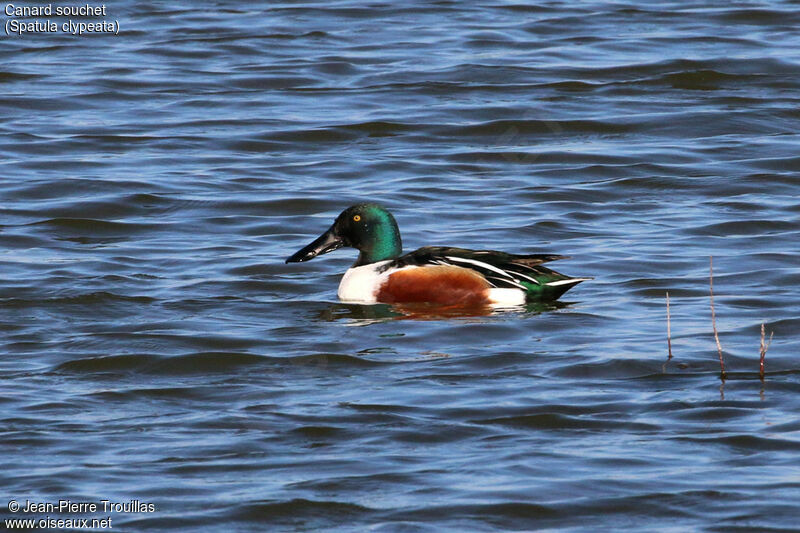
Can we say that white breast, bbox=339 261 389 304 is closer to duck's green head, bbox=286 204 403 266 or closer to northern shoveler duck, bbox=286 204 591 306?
northern shoveler duck, bbox=286 204 591 306

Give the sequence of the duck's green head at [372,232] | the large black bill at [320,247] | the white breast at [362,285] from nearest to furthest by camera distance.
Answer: the white breast at [362,285] → the duck's green head at [372,232] → the large black bill at [320,247]

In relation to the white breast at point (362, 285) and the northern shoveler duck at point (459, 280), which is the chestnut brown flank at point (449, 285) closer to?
the northern shoveler duck at point (459, 280)

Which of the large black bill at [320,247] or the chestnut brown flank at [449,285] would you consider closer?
the chestnut brown flank at [449,285]

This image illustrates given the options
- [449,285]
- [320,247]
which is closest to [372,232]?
[320,247]

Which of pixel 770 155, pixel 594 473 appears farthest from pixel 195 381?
pixel 770 155

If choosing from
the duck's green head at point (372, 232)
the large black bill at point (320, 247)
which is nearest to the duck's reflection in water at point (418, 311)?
the duck's green head at point (372, 232)

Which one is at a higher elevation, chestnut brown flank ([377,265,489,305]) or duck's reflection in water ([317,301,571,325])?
chestnut brown flank ([377,265,489,305])

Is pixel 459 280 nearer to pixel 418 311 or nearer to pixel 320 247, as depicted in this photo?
pixel 418 311

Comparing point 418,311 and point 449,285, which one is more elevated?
point 449,285

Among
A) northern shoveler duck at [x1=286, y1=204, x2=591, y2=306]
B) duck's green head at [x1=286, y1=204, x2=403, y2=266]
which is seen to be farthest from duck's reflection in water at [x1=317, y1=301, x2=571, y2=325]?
duck's green head at [x1=286, y1=204, x2=403, y2=266]

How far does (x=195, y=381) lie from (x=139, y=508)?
1837 millimetres

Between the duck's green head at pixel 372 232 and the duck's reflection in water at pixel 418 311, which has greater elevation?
the duck's green head at pixel 372 232

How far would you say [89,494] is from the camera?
6.03 m

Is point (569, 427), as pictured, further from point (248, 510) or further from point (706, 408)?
point (248, 510)
